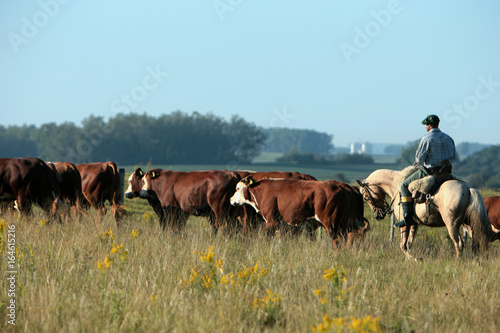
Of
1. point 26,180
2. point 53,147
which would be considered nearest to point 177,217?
point 26,180

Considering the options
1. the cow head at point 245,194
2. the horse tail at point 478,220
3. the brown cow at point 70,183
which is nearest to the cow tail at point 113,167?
the brown cow at point 70,183

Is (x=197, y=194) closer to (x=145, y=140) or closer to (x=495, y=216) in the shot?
(x=495, y=216)

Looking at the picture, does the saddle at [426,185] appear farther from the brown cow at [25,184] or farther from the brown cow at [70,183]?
the brown cow at [70,183]

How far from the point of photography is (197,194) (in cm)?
1166

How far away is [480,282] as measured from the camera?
7.25 metres

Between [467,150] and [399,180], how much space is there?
636ft

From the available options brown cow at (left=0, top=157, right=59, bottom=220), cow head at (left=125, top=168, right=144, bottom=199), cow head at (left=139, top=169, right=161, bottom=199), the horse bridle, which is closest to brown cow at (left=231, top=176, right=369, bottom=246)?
the horse bridle

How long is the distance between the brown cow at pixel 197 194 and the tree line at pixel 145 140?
81583mm

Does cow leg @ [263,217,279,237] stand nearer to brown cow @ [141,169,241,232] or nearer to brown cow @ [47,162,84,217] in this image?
brown cow @ [141,169,241,232]

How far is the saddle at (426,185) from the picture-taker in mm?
9609

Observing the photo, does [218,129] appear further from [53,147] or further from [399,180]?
[399,180]

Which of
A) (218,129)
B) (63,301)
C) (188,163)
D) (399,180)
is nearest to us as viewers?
(63,301)

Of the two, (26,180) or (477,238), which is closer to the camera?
(477,238)

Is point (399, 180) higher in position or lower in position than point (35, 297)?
higher
